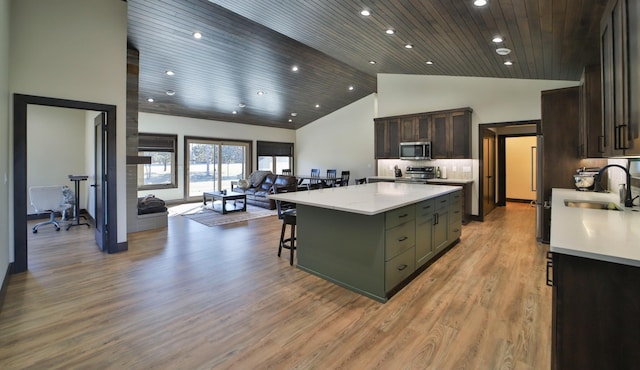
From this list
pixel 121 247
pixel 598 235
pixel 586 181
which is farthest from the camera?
pixel 121 247

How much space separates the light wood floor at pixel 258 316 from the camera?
6.33ft

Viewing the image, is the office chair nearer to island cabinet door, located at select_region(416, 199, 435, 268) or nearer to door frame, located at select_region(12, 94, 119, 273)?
door frame, located at select_region(12, 94, 119, 273)

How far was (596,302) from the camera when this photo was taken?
1277 millimetres

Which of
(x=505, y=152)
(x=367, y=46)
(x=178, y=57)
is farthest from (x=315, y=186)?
(x=505, y=152)

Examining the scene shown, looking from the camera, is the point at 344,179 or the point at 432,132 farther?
the point at 344,179

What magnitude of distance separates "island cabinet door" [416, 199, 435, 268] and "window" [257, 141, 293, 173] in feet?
27.8

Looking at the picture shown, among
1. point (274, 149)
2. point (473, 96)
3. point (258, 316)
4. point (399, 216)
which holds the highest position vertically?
A: point (473, 96)

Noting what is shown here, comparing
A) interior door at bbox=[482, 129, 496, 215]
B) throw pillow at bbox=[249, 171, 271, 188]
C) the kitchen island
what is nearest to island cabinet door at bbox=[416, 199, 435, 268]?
the kitchen island

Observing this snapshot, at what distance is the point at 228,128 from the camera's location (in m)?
10.2

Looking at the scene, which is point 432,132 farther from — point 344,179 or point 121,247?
point 121,247

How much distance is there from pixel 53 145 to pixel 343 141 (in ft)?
25.9

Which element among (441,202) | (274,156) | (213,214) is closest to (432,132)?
(441,202)

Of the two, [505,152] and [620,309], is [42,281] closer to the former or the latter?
[620,309]

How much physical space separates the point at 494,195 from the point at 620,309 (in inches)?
290
